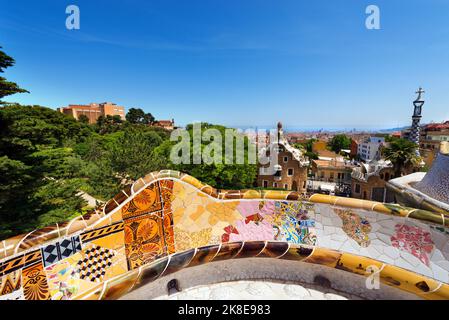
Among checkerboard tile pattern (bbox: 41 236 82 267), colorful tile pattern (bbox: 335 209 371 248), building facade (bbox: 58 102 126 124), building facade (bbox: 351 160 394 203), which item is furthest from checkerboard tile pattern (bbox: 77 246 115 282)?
building facade (bbox: 58 102 126 124)

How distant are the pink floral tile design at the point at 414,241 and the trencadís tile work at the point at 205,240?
11mm

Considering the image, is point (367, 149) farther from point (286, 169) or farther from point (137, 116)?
point (137, 116)

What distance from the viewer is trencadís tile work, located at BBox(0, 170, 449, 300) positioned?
2369 mm

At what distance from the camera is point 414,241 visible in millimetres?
2834

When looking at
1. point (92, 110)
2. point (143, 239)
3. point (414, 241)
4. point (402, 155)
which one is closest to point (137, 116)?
point (92, 110)

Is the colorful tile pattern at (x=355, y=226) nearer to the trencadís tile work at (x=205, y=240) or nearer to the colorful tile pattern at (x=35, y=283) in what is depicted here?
the trencadís tile work at (x=205, y=240)

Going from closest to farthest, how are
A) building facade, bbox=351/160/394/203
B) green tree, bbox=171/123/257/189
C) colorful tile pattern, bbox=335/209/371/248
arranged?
1. colorful tile pattern, bbox=335/209/371/248
2. green tree, bbox=171/123/257/189
3. building facade, bbox=351/160/394/203

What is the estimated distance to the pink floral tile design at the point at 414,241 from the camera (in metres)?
2.73

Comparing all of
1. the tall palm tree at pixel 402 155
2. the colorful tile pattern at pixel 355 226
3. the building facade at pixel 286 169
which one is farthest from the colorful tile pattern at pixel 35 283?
the building facade at pixel 286 169

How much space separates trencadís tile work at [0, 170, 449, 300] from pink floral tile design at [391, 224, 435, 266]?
0.01 meters

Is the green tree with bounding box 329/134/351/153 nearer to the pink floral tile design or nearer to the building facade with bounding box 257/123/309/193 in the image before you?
the building facade with bounding box 257/123/309/193

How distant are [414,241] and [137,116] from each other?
2444 inches

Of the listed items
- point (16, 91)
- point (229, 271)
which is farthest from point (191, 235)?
point (16, 91)
